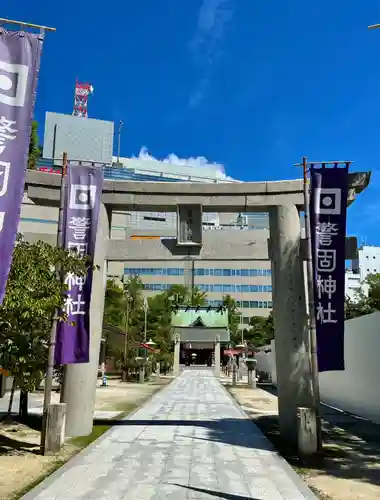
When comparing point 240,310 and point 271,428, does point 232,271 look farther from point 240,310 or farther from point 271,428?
point 271,428

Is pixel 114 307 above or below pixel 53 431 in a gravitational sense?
above

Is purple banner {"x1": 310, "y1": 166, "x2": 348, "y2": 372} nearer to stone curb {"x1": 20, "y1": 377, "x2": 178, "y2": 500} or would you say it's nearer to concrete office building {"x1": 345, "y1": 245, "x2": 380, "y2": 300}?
stone curb {"x1": 20, "y1": 377, "x2": 178, "y2": 500}

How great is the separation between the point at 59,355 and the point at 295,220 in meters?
6.90

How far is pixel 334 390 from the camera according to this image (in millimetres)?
19562

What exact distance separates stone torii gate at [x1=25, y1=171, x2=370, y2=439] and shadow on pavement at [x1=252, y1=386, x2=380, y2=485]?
119cm

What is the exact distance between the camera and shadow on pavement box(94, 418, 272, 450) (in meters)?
11.5

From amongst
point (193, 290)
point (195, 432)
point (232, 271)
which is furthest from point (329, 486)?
point (232, 271)

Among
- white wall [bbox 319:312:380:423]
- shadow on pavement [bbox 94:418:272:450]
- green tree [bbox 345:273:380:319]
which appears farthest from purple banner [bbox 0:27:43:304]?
green tree [bbox 345:273:380:319]

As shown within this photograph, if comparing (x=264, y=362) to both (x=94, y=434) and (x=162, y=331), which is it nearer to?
(x=162, y=331)

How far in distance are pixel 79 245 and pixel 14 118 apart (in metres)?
4.42

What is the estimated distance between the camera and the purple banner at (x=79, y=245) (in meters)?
10.8

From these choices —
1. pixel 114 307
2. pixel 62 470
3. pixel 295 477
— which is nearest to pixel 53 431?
pixel 62 470

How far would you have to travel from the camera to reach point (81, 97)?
3757 inches

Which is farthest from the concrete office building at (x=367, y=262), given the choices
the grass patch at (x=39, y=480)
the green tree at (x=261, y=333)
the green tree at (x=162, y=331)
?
the grass patch at (x=39, y=480)
